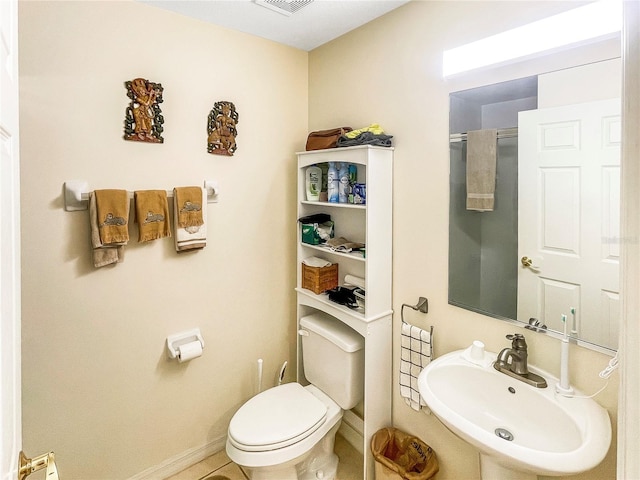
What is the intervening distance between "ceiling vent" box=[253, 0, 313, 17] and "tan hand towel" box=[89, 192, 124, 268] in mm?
1193

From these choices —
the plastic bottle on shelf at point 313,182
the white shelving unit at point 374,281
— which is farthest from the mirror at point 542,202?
the plastic bottle on shelf at point 313,182

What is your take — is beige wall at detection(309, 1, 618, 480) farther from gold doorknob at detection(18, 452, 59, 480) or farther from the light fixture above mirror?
gold doorknob at detection(18, 452, 59, 480)

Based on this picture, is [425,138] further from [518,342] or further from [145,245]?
[145,245]

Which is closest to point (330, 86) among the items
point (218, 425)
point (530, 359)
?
point (530, 359)

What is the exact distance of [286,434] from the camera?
5.26 ft

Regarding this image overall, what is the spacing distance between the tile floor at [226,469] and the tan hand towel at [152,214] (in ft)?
4.32

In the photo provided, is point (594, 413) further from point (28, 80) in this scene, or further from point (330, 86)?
point (28, 80)

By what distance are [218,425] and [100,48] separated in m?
2.05

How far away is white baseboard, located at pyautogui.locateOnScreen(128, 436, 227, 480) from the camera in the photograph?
6.07 feet

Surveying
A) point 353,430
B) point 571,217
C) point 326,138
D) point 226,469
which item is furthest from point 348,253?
point 226,469

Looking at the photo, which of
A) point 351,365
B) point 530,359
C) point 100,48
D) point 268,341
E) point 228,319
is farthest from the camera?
point 268,341

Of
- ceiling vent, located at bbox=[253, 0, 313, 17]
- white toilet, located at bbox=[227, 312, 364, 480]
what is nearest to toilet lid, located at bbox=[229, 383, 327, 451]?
white toilet, located at bbox=[227, 312, 364, 480]

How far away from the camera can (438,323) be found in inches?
66.1

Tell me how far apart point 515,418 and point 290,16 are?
6.86 ft
